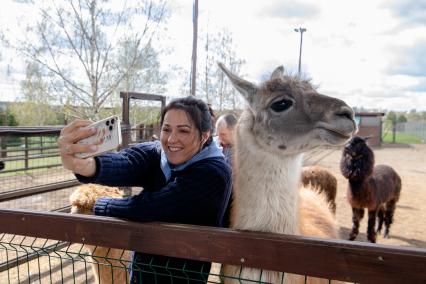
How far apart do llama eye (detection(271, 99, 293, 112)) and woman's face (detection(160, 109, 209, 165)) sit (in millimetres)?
630

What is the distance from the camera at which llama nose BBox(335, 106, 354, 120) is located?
215cm

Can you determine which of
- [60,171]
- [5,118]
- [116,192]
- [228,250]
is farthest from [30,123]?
[228,250]

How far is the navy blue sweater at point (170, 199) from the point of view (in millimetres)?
1722

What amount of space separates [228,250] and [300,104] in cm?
124

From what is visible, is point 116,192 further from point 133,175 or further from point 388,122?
point 388,122

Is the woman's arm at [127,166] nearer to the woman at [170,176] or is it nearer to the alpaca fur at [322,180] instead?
the woman at [170,176]

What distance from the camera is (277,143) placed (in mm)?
2324

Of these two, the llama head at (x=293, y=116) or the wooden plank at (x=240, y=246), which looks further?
the llama head at (x=293, y=116)

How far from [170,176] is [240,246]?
2.33 feet

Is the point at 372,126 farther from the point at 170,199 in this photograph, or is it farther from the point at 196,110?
the point at 170,199

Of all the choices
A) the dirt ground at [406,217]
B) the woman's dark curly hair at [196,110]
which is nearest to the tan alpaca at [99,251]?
the woman's dark curly hair at [196,110]

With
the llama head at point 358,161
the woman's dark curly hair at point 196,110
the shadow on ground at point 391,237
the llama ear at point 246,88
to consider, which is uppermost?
the llama ear at point 246,88

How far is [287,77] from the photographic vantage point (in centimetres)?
258

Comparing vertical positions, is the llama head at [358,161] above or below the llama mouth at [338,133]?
below
